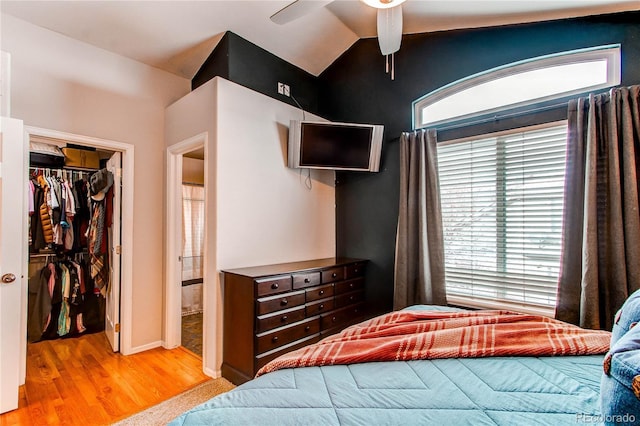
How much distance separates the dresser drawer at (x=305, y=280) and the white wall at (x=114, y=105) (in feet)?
5.25

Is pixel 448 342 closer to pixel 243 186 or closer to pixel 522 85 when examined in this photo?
pixel 243 186

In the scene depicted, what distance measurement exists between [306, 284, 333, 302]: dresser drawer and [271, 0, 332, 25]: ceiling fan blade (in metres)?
2.09

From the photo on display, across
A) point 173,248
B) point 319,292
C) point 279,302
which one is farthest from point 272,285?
point 173,248

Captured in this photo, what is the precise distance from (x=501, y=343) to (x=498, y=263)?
4.85 feet

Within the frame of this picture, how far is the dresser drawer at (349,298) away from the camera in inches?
123

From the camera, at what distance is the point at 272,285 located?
2.46 meters

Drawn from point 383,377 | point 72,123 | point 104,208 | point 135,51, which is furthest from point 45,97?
point 383,377

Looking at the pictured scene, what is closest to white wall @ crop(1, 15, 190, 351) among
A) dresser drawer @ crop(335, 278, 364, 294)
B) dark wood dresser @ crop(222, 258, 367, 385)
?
dark wood dresser @ crop(222, 258, 367, 385)

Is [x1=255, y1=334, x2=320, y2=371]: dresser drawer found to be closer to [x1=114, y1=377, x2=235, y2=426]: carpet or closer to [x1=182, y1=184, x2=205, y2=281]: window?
[x1=114, y1=377, x2=235, y2=426]: carpet

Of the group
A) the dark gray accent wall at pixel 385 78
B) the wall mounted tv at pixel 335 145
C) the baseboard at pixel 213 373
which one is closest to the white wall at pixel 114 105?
the dark gray accent wall at pixel 385 78

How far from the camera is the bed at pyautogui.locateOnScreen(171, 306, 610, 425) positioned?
0.99 m

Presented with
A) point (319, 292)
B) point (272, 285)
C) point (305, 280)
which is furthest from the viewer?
point (319, 292)

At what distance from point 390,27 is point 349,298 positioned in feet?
8.08

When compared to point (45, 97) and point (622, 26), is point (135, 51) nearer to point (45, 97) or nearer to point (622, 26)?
point (45, 97)
